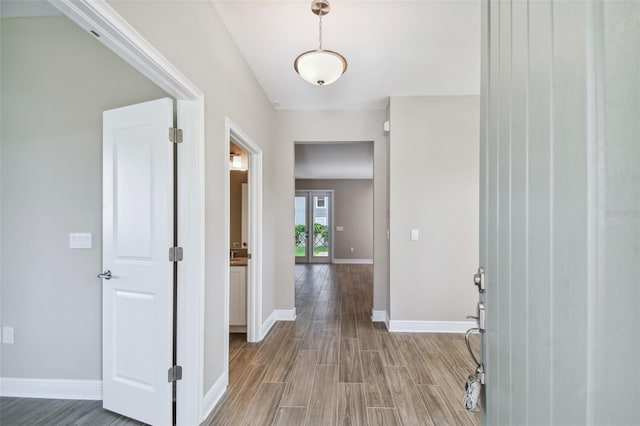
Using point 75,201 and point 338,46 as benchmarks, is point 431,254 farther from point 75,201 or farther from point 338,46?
point 75,201

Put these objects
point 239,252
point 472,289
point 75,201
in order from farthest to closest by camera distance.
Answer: point 239,252 < point 472,289 < point 75,201

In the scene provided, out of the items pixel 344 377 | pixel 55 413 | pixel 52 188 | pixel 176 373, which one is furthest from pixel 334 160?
pixel 55 413

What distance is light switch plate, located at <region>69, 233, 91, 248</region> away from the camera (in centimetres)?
222

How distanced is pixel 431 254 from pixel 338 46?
2.52 metres

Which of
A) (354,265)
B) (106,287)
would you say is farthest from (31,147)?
(354,265)

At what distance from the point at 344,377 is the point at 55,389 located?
7.26ft

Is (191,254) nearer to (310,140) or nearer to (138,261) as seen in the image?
(138,261)

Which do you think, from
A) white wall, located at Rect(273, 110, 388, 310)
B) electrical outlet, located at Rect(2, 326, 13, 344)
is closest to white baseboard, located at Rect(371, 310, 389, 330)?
white wall, located at Rect(273, 110, 388, 310)

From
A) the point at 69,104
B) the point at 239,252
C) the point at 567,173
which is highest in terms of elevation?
the point at 69,104

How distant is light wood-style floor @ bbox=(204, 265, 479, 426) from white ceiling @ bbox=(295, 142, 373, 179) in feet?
9.07

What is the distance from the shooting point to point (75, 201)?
2.23m

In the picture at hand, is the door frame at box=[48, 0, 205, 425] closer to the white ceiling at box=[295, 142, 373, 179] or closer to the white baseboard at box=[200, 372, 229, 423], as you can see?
the white baseboard at box=[200, 372, 229, 423]

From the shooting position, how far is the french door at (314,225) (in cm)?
931

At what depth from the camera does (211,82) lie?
2.09 meters
